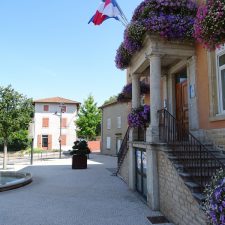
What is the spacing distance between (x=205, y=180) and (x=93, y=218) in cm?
284

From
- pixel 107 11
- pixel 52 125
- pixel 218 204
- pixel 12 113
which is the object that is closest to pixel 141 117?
pixel 107 11

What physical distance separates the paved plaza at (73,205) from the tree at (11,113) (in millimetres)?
5927

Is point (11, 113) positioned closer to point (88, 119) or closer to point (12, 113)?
point (12, 113)

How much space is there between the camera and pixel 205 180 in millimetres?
5527

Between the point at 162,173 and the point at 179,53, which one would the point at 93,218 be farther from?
the point at 179,53

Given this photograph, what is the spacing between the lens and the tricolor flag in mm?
9836

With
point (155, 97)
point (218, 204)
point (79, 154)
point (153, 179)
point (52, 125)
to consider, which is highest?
point (52, 125)

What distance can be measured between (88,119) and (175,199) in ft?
108

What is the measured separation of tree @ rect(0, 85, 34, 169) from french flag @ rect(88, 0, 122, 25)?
886 cm

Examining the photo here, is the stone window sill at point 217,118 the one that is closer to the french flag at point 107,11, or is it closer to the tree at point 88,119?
the french flag at point 107,11

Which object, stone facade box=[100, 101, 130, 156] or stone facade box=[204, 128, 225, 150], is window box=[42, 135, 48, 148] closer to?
stone facade box=[100, 101, 130, 156]

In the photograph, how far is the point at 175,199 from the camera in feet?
19.5

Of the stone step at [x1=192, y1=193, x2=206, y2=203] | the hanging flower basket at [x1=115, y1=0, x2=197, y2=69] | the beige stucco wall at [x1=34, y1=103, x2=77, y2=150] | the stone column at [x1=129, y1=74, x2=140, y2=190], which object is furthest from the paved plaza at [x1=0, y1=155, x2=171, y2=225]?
the beige stucco wall at [x1=34, y1=103, x2=77, y2=150]

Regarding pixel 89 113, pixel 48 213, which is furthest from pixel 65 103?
pixel 48 213
